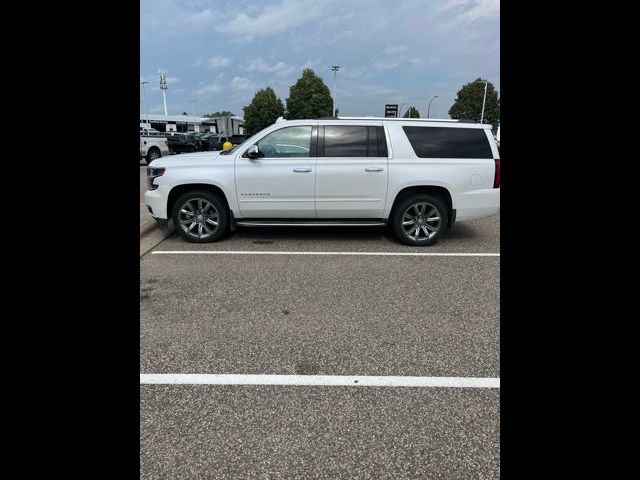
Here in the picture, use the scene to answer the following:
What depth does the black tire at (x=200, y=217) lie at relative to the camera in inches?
237

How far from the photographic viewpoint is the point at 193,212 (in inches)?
240

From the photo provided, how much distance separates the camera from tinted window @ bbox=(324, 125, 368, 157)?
595 centimetres

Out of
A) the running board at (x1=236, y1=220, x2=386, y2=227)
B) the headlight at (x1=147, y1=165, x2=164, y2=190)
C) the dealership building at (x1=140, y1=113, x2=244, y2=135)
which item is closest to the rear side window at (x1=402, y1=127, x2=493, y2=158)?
the running board at (x1=236, y1=220, x2=386, y2=227)

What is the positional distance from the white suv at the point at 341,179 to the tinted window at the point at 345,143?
0.01 meters

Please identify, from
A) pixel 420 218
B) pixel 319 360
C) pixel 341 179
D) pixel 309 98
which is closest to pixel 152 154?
pixel 341 179

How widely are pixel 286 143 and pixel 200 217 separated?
1703 millimetres

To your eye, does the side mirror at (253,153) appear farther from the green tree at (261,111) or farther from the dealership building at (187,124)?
the green tree at (261,111)

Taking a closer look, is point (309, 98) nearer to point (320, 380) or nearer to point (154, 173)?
point (154, 173)

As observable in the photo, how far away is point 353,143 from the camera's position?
5.97 metres

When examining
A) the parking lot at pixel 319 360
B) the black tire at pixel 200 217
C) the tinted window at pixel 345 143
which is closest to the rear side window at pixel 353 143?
the tinted window at pixel 345 143
